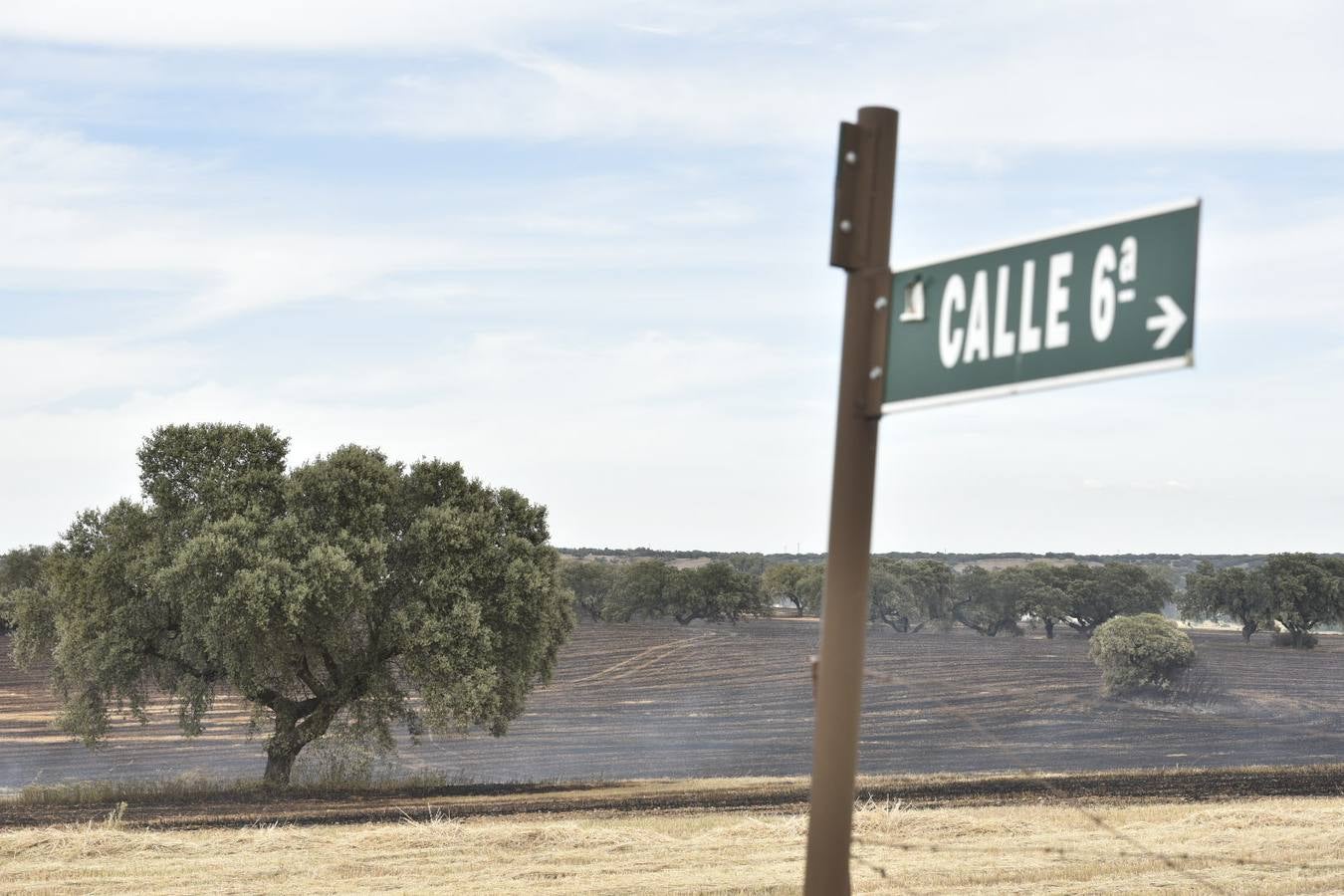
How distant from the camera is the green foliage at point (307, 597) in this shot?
106 ft

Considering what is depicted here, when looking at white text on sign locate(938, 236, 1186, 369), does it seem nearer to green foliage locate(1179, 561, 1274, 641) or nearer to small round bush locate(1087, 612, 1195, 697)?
small round bush locate(1087, 612, 1195, 697)

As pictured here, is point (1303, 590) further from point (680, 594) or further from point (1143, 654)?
point (680, 594)

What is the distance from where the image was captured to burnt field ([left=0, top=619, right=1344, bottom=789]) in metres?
48.7

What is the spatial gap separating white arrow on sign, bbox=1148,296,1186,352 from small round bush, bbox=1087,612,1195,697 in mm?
67608

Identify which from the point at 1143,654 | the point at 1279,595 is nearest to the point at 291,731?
the point at 1143,654

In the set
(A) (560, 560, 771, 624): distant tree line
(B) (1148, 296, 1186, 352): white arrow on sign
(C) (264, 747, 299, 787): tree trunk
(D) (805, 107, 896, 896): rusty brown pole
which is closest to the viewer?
(B) (1148, 296, 1186, 352): white arrow on sign

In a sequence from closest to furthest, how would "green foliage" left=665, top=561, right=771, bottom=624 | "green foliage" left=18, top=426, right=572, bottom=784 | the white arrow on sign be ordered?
1. the white arrow on sign
2. "green foliage" left=18, top=426, right=572, bottom=784
3. "green foliage" left=665, top=561, right=771, bottom=624

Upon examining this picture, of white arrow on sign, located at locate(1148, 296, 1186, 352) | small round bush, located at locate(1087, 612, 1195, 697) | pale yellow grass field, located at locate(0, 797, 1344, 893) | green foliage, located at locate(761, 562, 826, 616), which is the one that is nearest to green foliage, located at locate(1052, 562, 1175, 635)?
green foliage, located at locate(761, 562, 826, 616)

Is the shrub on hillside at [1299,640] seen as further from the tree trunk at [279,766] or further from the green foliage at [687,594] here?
the tree trunk at [279,766]

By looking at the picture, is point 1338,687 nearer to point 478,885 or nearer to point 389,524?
point 389,524

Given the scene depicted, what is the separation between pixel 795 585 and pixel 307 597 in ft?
290

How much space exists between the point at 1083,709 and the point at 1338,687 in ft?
57.8

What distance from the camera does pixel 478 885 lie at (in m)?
16.4

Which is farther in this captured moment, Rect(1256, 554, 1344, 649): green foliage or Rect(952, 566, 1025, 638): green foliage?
Rect(952, 566, 1025, 638): green foliage
